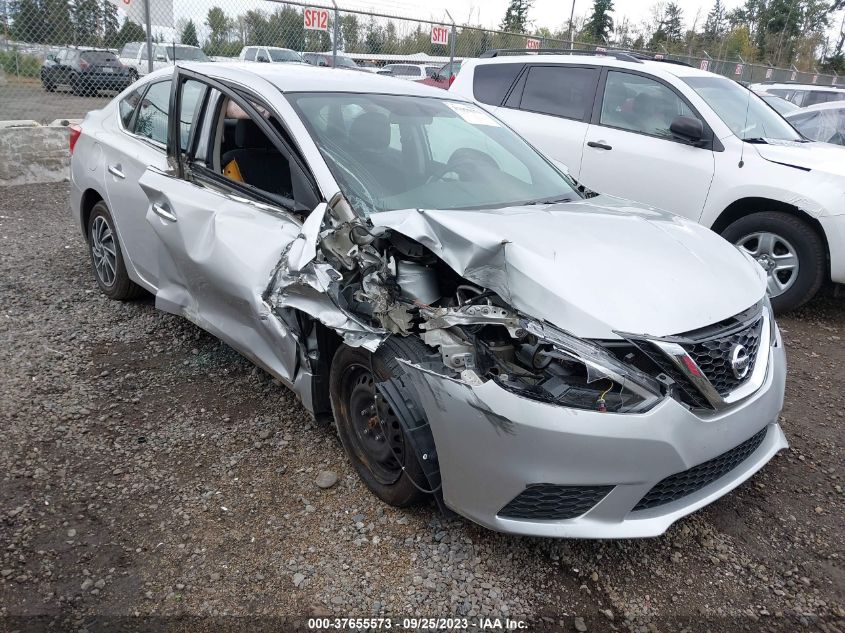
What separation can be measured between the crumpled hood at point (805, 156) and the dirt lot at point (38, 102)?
8668 mm

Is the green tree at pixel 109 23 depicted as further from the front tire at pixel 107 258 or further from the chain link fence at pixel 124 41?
the front tire at pixel 107 258

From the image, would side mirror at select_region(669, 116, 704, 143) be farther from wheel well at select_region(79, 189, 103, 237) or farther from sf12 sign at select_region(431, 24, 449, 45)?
sf12 sign at select_region(431, 24, 449, 45)

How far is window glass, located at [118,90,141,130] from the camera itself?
4375 millimetres

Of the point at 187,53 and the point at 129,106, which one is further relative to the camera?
the point at 187,53

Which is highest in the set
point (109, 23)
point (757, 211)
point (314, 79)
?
point (109, 23)

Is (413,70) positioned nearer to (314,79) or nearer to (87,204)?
(87,204)

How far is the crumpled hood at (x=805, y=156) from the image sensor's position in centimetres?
490

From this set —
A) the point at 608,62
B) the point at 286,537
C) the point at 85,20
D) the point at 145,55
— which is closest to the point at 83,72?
the point at 85,20

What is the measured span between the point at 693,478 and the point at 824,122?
6985mm

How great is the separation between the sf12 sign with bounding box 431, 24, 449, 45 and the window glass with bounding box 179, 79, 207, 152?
970 cm

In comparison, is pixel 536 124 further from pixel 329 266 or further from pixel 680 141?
pixel 329 266

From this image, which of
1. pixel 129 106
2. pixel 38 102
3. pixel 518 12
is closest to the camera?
pixel 129 106

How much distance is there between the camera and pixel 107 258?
14.9 feet

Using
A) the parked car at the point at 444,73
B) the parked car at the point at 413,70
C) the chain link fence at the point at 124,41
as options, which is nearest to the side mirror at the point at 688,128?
the chain link fence at the point at 124,41
